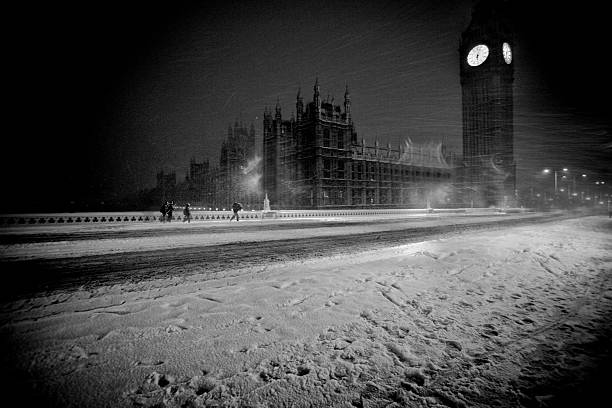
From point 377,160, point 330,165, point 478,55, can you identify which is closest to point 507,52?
point 478,55

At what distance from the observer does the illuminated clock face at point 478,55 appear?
69875mm

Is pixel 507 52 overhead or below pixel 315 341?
overhead

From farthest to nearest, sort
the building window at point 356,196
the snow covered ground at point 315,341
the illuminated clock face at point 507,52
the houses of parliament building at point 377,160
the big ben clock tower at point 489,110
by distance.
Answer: the illuminated clock face at point 507,52 → the big ben clock tower at point 489,110 → the building window at point 356,196 → the houses of parliament building at point 377,160 → the snow covered ground at point 315,341

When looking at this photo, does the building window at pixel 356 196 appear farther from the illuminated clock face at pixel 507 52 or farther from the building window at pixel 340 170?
the illuminated clock face at pixel 507 52

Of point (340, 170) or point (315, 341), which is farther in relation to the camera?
point (340, 170)

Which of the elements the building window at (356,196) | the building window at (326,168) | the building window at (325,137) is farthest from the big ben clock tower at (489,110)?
the building window at (325,137)

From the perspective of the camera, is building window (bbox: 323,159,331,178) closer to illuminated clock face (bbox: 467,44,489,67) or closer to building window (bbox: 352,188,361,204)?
building window (bbox: 352,188,361,204)

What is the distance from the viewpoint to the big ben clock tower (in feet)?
215

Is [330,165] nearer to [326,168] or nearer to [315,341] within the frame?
[326,168]

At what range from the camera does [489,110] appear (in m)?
67.6

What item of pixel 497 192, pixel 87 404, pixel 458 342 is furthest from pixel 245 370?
pixel 497 192

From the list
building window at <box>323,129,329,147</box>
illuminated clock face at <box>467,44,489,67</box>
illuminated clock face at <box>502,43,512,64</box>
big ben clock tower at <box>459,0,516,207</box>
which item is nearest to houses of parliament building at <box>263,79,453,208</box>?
building window at <box>323,129,329,147</box>

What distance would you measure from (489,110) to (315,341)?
8512cm

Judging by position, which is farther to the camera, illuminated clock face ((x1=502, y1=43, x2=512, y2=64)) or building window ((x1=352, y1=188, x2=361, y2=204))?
illuminated clock face ((x1=502, y1=43, x2=512, y2=64))
